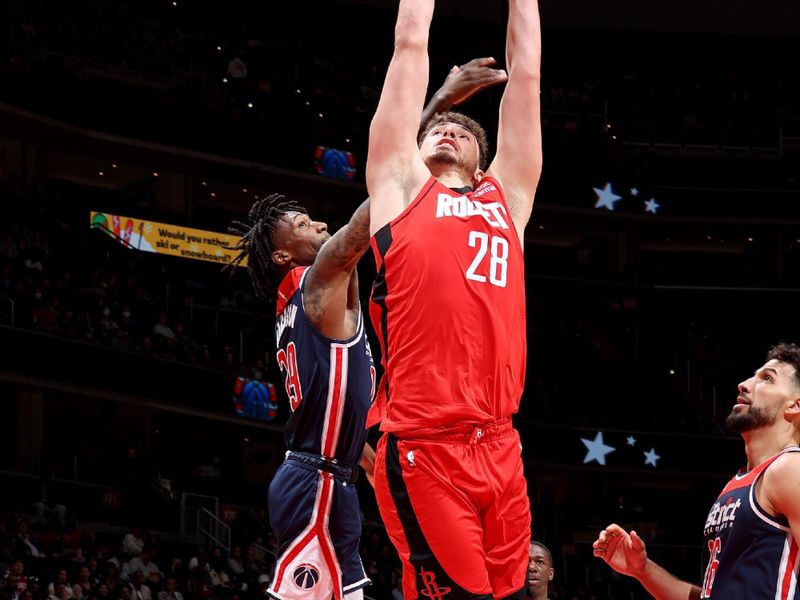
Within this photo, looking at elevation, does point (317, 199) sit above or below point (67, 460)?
above

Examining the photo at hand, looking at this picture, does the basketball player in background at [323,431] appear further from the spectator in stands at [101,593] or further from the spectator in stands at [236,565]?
the spectator in stands at [236,565]

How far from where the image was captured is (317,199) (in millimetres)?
29422

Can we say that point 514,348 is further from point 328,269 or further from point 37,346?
point 37,346

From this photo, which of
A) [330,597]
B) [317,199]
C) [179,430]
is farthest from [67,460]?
[330,597]

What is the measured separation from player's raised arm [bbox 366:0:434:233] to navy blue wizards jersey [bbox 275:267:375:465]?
1622 millimetres

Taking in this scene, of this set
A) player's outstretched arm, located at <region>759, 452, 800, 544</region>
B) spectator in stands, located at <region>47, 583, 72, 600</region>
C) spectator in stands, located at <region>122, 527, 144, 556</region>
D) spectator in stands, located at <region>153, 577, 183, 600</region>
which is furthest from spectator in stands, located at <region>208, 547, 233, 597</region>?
player's outstretched arm, located at <region>759, 452, 800, 544</region>

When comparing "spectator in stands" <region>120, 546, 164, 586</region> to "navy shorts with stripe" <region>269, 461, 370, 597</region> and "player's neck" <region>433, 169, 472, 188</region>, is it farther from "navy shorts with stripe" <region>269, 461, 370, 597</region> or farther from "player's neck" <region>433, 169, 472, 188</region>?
"player's neck" <region>433, 169, 472, 188</region>

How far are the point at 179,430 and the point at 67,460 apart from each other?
10.7 feet

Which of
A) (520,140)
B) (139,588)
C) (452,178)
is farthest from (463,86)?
(139,588)

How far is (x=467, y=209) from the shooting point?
425cm

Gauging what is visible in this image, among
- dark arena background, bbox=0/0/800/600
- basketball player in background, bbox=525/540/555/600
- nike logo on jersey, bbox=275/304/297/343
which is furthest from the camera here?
dark arena background, bbox=0/0/800/600

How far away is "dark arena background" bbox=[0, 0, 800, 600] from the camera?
773 inches

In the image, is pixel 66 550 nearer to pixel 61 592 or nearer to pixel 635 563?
pixel 61 592

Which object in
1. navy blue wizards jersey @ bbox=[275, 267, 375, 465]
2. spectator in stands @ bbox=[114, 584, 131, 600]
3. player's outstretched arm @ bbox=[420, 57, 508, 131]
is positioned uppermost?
player's outstretched arm @ bbox=[420, 57, 508, 131]
